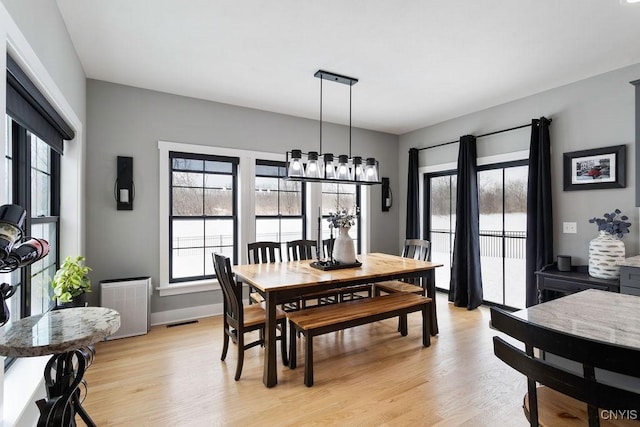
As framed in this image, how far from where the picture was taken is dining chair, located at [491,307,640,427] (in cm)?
86

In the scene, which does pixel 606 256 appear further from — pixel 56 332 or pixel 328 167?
pixel 56 332

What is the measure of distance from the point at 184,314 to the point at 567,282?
167 inches

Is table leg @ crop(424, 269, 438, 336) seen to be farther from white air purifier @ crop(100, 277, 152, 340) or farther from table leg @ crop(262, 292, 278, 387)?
white air purifier @ crop(100, 277, 152, 340)

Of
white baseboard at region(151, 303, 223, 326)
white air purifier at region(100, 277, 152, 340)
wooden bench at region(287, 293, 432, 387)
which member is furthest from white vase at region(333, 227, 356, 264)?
white air purifier at region(100, 277, 152, 340)

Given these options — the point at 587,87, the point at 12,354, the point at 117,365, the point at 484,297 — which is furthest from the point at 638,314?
the point at 117,365

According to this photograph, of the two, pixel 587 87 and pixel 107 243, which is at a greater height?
pixel 587 87

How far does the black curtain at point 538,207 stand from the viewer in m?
3.64

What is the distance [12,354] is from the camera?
1.12 meters

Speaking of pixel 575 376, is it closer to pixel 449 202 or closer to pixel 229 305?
pixel 229 305

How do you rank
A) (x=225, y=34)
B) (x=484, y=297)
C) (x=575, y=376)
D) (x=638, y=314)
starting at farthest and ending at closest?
(x=484, y=297)
(x=225, y=34)
(x=638, y=314)
(x=575, y=376)

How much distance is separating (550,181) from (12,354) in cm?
461

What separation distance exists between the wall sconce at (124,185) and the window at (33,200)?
2.15 ft

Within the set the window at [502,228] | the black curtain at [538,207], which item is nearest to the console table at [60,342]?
the black curtain at [538,207]

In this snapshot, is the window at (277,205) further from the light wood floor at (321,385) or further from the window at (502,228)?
the window at (502,228)
